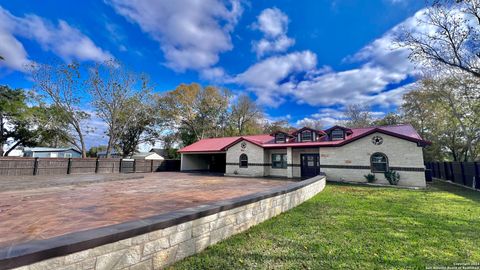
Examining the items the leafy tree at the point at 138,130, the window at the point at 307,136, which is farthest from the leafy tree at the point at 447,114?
the leafy tree at the point at 138,130

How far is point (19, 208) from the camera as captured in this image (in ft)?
20.4

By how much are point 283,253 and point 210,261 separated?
4.08 ft

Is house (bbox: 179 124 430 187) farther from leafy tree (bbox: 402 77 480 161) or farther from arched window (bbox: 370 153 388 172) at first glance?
leafy tree (bbox: 402 77 480 161)

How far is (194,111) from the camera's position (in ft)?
107

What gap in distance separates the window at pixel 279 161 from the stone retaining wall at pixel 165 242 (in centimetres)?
1313

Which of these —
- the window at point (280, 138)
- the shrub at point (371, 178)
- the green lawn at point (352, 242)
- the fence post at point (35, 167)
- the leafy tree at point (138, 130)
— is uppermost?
the leafy tree at point (138, 130)

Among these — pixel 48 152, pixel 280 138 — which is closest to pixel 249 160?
pixel 280 138

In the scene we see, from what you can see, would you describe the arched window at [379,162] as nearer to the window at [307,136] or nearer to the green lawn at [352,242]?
the window at [307,136]

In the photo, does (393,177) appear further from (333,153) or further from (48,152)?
(48,152)

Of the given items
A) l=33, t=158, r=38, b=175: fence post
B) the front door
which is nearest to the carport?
the front door

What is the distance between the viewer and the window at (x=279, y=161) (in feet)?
59.8

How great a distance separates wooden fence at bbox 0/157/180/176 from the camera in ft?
47.7

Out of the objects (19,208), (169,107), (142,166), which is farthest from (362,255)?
(169,107)

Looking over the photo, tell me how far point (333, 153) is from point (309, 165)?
7.84ft
